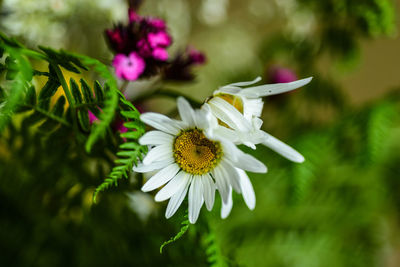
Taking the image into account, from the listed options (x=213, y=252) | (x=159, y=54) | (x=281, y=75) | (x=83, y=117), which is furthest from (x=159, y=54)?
(x=281, y=75)

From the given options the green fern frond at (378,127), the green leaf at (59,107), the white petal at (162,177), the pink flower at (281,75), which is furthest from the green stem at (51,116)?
the pink flower at (281,75)

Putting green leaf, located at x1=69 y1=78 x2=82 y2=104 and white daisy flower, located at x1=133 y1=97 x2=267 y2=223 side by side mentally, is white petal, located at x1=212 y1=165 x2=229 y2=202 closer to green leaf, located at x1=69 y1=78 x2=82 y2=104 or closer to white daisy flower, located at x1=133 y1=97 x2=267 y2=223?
white daisy flower, located at x1=133 y1=97 x2=267 y2=223

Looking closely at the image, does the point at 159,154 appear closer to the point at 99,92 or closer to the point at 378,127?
the point at 99,92

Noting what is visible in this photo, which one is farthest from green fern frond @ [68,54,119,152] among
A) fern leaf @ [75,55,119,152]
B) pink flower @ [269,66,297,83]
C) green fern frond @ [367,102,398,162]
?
pink flower @ [269,66,297,83]

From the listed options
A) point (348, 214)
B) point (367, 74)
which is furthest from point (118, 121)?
point (367, 74)

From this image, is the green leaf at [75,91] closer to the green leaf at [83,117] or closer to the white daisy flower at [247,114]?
the green leaf at [83,117]

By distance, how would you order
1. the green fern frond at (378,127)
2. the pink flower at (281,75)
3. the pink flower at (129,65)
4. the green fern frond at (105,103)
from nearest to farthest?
1. the green fern frond at (105,103)
2. the pink flower at (129,65)
3. the green fern frond at (378,127)
4. the pink flower at (281,75)

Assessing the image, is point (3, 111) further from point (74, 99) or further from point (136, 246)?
point (136, 246)
